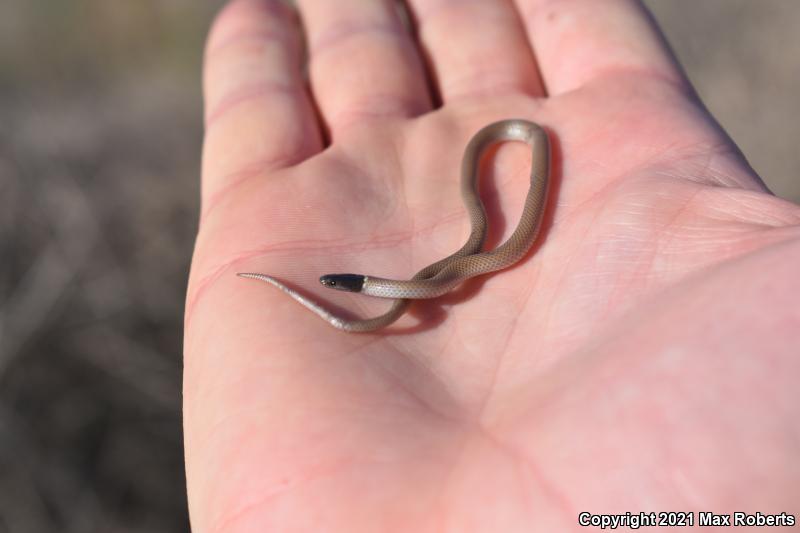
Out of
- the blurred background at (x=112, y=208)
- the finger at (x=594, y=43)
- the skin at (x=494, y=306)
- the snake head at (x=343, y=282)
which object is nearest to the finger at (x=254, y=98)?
the skin at (x=494, y=306)

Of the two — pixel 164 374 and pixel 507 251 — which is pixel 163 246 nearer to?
pixel 164 374

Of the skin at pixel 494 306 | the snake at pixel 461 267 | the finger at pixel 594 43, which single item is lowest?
the snake at pixel 461 267

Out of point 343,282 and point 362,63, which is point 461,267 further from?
point 362,63

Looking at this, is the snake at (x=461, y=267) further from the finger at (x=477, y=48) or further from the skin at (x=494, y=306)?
the finger at (x=477, y=48)

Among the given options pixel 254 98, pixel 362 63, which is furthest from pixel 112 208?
pixel 362 63

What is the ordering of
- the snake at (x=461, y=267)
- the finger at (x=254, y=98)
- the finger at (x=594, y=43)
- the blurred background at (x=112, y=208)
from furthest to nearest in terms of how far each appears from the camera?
the blurred background at (x=112, y=208)
the finger at (x=594, y=43)
the finger at (x=254, y=98)
the snake at (x=461, y=267)

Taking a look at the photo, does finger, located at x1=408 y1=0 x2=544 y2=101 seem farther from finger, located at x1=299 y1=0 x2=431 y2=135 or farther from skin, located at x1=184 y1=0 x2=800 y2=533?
finger, located at x1=299 y1=0 x2=431 y2=135

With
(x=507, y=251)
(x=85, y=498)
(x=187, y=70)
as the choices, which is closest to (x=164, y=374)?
(x=85, y=498)
